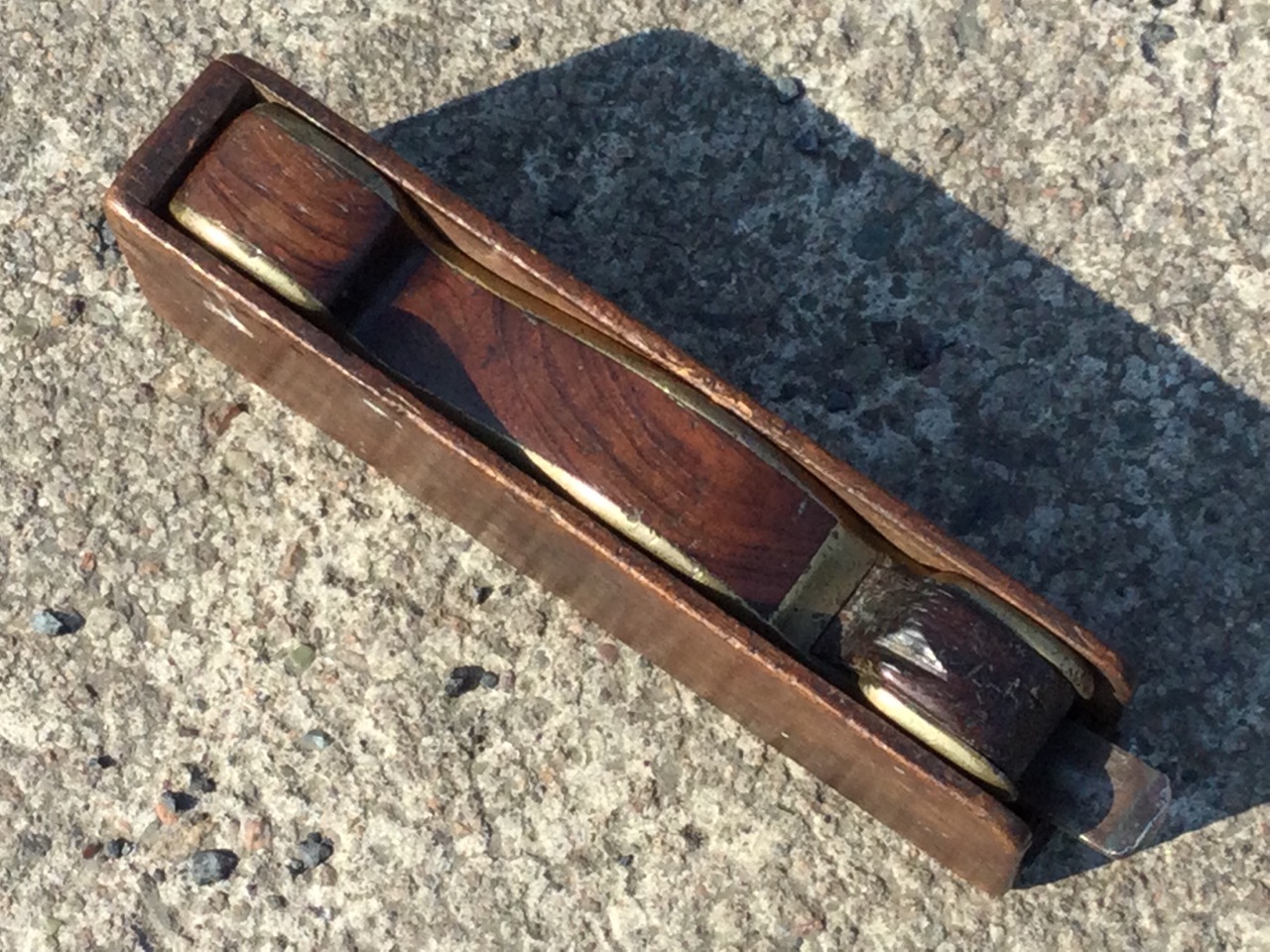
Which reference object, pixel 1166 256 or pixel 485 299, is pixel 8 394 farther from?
pixel 1166 256

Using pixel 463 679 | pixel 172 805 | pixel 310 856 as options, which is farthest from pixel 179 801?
pixel 463 679

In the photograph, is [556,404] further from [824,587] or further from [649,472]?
[824,587]

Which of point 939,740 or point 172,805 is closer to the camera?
point 939,740

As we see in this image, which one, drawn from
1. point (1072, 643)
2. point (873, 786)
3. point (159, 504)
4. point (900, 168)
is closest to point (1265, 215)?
point (900, 168)

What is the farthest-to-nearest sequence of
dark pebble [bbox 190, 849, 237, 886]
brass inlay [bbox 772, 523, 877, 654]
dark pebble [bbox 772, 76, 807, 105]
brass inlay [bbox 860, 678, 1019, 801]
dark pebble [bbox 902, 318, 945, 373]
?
dark pebble [bbox 772, 76, 807, 105] → dark pebble [bbox 902, 318, 945, 373] → dark pebble [bbox 190, 849, 237, 886] → brass inlay [bbox 772, 523, 877, 654] → brass inlay [bbox 860, 678, 1019, 801]

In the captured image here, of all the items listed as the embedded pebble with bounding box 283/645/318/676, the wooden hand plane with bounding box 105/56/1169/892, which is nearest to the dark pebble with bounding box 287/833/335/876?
the embedded pebble with bounding box 283/645/318/676

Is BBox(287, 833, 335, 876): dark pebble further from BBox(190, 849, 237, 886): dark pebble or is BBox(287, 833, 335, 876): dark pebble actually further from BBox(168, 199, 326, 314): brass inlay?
BBox(168, 199, 326, 314): brass inlay

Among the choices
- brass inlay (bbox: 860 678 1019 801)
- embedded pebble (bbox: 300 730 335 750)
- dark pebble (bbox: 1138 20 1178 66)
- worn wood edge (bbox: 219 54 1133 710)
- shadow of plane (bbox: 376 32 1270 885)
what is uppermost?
dark pebble (bbox: 1138 20 1178 66)
